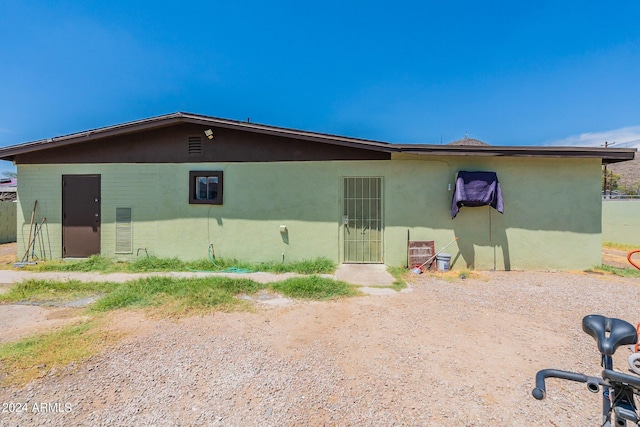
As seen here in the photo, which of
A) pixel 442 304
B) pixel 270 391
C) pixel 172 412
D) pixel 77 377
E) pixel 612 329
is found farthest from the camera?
pixel 442 304

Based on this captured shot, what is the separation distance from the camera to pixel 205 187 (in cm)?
686

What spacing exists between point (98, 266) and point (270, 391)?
6.31 metres

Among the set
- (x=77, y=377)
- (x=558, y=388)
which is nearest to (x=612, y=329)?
(x=558, y=388)

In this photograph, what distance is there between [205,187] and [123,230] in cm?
241

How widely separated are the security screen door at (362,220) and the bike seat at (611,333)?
5160 millimetres

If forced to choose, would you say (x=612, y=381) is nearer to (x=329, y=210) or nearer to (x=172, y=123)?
(x=329, y=210)

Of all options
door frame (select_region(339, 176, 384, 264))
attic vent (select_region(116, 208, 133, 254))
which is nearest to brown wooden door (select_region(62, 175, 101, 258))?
attic vent (select_region(116, 208, 133, 254))

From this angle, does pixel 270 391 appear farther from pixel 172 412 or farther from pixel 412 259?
pixel 412 259

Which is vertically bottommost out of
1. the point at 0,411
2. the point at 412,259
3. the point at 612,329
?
the point at 0,411

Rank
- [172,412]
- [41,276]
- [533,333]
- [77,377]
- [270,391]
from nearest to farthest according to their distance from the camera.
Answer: [172,412] < [270,391] < [77,377] < [533,333] < [41,276]

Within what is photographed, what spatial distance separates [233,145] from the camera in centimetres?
671

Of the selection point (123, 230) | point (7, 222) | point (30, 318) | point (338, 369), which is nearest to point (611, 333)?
point (338, 369)

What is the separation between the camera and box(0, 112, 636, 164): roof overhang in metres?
5.90

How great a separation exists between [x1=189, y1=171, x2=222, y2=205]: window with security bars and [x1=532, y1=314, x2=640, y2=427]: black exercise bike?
21.9 ft
